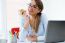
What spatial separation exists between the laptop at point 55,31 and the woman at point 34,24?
1.66 feet

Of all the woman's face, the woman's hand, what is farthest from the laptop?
→ the woman's face

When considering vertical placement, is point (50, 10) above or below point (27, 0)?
below

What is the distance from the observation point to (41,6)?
2.38m

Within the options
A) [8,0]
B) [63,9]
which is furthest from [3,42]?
[63,9]

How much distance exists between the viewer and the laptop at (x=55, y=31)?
182cm

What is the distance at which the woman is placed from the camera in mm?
2342

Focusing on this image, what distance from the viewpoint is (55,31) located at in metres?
1.86

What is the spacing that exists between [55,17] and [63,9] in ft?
0.68

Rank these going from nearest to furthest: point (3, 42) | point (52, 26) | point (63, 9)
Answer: point (52, 26)
point (3, 42)
point (63, 9)

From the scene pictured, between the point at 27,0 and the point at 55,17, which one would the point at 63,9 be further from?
the point at 27,0

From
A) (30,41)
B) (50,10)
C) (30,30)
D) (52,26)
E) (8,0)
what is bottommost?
(30,41)

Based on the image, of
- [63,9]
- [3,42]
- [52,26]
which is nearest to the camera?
[52,26]

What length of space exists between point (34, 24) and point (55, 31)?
588mm

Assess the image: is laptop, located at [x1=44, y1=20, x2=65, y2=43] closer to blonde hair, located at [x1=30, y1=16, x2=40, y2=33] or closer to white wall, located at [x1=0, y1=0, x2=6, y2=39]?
blonde hair, located at [x1=30, y1=16, x2=40, y2=33]
